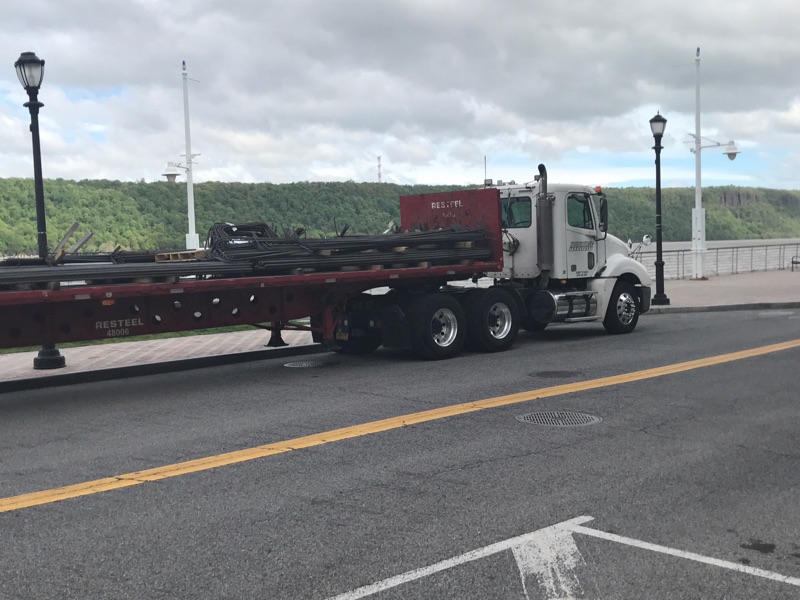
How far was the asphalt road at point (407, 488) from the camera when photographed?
468 centimetres

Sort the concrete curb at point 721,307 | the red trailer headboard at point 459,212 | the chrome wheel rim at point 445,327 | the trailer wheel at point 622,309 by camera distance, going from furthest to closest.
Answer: the concrete curb at point 721,307 → the trailer wheel at point 622,309 → the red trailer headboard at point 459,212 → the chrome wheel rim at point 445,327

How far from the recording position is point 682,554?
4.95 m

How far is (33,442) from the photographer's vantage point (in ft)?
27.0

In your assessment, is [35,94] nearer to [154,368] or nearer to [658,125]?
[154,368]

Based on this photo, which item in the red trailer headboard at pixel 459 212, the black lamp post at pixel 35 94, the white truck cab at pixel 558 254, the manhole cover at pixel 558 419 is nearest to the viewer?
the manhole cover at pixel 558 419

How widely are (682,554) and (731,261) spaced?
123 ft

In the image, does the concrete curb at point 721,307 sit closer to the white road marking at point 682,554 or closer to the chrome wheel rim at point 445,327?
the chrome wheel rim at point 445,327

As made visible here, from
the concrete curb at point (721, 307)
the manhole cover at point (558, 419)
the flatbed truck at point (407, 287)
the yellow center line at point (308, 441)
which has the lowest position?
the concrete curb at point (721, 307)

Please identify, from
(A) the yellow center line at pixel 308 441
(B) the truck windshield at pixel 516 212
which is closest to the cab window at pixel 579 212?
(B) the truck windshield at pixel 516 212

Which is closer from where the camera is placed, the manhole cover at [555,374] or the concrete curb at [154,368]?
the manhole cover at [555,374]

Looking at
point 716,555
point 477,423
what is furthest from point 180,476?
point 716,555

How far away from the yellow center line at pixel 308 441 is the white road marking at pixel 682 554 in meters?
3.01

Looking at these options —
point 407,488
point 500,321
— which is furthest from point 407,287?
point 407,488

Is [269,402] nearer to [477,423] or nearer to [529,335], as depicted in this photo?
[477,423]
